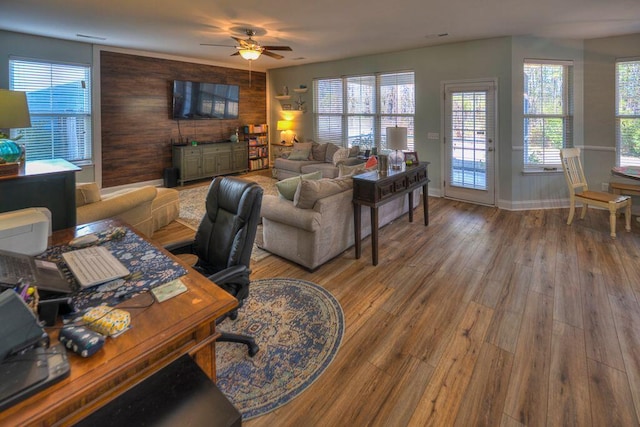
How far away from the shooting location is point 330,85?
306 inches

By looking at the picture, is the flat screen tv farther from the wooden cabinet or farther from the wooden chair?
the wooden chair

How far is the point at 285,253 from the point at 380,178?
1.25 meters

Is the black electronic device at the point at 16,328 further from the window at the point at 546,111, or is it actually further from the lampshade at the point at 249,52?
the window at the point at 546,111

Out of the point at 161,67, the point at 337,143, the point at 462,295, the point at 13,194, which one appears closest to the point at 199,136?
the point at 161,67

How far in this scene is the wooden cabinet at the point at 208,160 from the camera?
23.6 ft

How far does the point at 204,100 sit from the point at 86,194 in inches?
189

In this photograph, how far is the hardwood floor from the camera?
5.81 ft

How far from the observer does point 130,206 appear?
372 centimetres

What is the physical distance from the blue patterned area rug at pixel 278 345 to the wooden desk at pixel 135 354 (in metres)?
0.83

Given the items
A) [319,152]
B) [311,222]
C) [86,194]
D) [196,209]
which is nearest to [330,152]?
[319,152]

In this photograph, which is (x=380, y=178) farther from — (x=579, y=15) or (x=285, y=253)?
(x=579, y=15)

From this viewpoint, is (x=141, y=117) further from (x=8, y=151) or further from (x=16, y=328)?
(x=16, y=328)

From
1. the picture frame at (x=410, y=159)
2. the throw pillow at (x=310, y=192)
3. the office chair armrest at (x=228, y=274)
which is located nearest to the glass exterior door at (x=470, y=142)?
the picture frame at (x=410, y=159)

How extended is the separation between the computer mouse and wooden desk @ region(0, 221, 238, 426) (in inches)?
26.7
